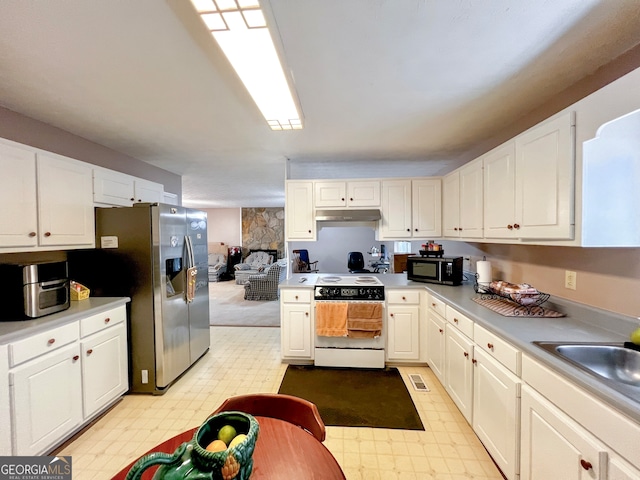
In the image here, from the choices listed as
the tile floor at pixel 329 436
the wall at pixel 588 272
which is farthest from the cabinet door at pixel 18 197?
the wall at pixel 588 272

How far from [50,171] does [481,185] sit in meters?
3.52

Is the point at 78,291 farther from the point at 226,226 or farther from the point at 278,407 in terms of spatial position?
the point at 226,226

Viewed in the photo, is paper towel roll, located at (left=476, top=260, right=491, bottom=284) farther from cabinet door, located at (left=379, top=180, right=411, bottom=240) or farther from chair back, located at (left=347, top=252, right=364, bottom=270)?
chair back, located at (left=347, top=252, right=364, bottom=270)

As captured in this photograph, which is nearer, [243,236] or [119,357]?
[119,357]

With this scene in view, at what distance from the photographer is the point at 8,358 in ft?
4.89

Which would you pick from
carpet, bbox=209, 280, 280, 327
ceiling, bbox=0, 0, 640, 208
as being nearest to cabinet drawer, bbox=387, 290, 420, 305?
A: ceiling, bbox=0, 0, 640, 208

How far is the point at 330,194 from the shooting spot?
3275mm

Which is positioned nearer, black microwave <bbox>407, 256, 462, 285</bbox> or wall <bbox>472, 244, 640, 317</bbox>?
wall <bbox>472, 244, 640, 317</bbox>

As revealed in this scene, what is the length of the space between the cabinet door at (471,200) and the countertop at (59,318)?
3.27 metres

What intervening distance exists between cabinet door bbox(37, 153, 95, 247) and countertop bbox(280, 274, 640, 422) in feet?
10.5

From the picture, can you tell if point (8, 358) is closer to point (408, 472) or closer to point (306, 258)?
point (408, 472)

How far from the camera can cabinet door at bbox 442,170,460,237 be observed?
279cm

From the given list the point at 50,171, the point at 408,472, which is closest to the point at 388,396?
the point at 408,472

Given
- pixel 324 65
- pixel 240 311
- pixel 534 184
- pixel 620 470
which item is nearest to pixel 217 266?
pixel 240 311
